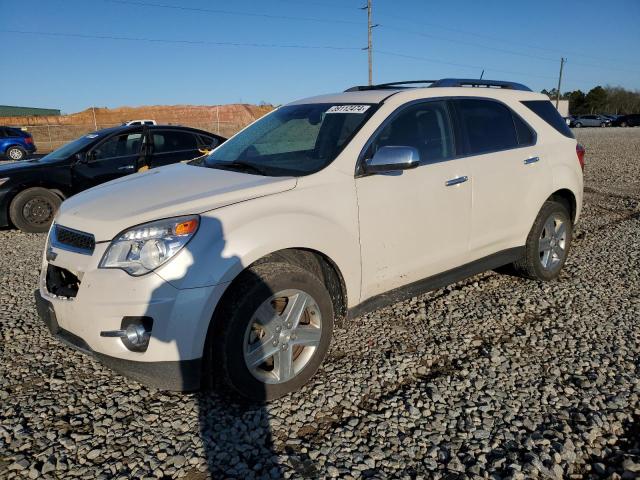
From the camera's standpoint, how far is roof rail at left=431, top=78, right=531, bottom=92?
404 cm

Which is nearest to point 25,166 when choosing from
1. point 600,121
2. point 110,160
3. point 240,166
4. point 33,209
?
point 33,209

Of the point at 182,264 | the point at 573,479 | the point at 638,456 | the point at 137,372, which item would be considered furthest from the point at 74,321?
the point at 638,456

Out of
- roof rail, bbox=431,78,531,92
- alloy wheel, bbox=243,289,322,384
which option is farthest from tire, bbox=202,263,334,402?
roof rail, bbox=431,78,531,92

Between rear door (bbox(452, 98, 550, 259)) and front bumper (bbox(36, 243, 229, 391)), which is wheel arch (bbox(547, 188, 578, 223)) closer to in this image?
rear door (bbox(452, 98, 550, 259))

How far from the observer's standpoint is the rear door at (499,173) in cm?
385

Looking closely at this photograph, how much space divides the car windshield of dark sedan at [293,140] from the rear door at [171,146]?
4281 millimetres

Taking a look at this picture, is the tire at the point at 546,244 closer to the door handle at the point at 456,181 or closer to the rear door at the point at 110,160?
the door handle at the point at 456,181

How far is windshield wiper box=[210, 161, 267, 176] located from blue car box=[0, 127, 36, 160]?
71.9 feet

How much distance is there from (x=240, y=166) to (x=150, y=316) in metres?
1.40

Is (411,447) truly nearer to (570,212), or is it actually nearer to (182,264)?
(182,264)

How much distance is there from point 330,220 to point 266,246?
0.49m

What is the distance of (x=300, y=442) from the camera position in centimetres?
253

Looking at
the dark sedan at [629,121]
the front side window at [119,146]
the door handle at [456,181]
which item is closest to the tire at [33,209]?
the front side window at [119,146]

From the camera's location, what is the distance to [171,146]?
8180mm
